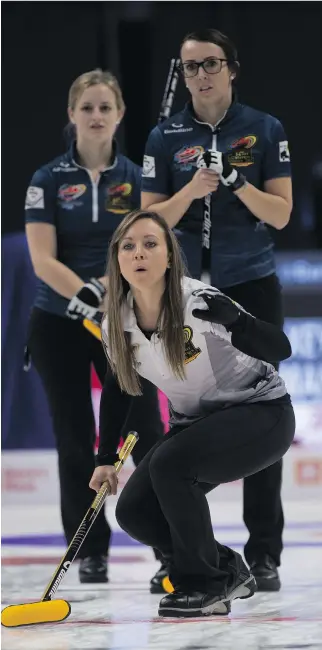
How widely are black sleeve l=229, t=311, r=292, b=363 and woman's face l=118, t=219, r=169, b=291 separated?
0.22 metres

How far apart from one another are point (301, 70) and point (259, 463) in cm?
249

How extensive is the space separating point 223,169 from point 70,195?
0.60m

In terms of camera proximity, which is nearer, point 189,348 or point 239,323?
point 239,323

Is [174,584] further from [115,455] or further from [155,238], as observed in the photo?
[155,238]

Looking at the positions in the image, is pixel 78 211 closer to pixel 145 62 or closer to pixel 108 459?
pixel 108 459

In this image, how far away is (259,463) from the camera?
265 cm

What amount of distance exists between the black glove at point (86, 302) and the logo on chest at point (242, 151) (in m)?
0.52

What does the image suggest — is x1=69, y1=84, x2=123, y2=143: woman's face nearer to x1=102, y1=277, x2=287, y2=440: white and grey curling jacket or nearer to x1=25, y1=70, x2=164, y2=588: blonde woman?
x1=25, y1=70, x2=164, y2=588: blonde woman

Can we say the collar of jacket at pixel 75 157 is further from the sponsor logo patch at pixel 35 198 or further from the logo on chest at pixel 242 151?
the logo on chest at pixel 242 151

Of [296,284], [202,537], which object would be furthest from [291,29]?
[202,537]

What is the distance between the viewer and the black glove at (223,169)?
308 cm

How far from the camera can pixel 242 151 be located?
325cm

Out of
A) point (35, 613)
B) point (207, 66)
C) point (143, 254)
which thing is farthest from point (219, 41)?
point (35, 613)

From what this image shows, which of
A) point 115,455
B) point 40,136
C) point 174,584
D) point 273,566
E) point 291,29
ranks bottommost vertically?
point 273,566
